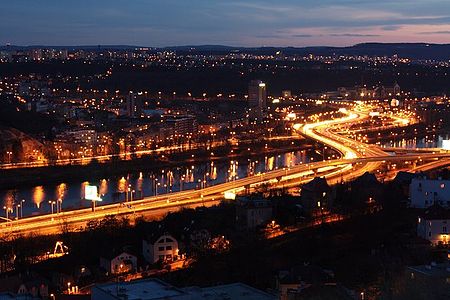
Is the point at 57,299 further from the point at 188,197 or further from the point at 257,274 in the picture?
the point at 188,197

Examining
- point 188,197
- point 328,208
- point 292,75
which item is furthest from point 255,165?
point 292,75

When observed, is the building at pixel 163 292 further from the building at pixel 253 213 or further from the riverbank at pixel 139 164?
the riverbank at pixel 139 164

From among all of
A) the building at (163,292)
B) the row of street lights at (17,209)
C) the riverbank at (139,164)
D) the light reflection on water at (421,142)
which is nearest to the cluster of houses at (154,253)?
the building at (163,292)

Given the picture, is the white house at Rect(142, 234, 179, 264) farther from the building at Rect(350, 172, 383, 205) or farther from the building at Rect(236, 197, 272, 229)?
the building at Rect(350, 172, 383, 205)

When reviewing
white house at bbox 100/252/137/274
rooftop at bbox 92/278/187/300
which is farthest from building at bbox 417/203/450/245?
rooftop at bbox 92/278/187/300

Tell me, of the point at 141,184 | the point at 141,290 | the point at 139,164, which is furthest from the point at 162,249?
the point at 139,164

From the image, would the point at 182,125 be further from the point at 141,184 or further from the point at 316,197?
the point at 316,197

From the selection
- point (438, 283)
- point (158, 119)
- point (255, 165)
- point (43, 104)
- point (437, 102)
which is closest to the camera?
point (438, 283)
